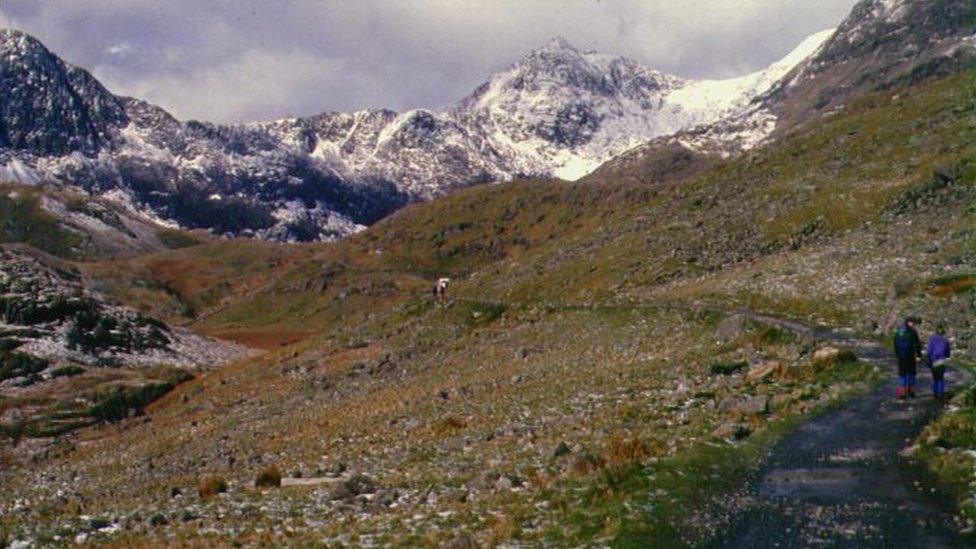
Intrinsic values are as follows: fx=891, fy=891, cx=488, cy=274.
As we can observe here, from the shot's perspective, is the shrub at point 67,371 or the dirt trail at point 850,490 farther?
the shrub at point 67,371

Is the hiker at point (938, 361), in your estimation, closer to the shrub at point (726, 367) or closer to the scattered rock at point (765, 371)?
the scattered rock at point (765, 371)

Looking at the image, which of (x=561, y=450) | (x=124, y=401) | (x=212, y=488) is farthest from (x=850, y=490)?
(x=124, y=401)

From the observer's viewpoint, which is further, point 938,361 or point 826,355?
point 826,355

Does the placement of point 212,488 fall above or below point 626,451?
below

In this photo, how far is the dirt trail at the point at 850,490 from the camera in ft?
58.3

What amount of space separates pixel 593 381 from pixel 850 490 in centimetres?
2156

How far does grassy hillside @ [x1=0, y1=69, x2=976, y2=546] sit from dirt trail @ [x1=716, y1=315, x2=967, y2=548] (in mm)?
985

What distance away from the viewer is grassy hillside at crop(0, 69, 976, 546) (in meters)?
22.4

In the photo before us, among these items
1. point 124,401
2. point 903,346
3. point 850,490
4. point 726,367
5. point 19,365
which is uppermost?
point 19,365

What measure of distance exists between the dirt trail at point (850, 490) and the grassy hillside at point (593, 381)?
3.23ft

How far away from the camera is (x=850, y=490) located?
2105cm

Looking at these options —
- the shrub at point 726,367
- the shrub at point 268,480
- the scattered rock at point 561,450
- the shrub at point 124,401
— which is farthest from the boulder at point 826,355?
the shrub at point 124,401

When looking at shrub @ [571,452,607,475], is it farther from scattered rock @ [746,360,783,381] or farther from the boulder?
the boulder

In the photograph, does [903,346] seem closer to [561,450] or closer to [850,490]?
[850,490]
